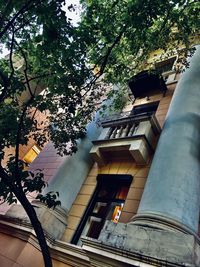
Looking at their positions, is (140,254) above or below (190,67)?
below

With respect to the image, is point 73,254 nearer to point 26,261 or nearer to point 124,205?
point 26,261

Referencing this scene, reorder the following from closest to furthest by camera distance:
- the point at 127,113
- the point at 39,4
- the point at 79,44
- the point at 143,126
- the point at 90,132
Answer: the point at 39,4
the point at 79,44
the point at 143,126
the point at 90,132
the point at 127,113

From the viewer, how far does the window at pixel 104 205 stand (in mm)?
7559

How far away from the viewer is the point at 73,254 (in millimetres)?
6395

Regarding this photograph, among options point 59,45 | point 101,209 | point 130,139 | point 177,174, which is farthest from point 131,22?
point 101,209

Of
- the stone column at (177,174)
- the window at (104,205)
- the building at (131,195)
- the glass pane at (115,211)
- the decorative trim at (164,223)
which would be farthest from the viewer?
the window at (104,205)

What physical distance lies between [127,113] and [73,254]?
6.60 m

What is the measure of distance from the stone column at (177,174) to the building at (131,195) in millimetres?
22

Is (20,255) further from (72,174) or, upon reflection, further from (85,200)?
(72,174)

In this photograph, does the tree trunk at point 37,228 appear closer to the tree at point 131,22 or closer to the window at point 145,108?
the tree at point 131,22

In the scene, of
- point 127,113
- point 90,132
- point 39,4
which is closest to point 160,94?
point 127,113

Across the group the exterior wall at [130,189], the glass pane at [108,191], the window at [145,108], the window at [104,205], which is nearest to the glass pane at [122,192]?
the window at [104,205]

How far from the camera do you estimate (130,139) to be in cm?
822

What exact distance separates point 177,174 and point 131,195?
200 cm
